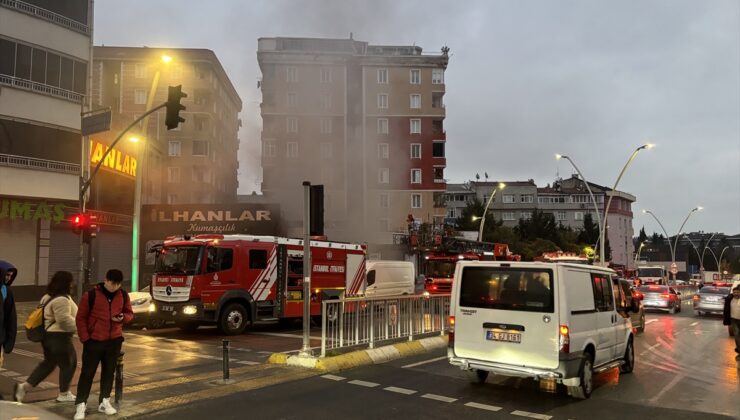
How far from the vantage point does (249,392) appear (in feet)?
20.1

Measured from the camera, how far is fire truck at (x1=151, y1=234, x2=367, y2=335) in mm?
11320

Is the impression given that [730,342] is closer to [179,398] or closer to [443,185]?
[179,398]

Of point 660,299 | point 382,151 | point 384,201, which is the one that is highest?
point 382,151

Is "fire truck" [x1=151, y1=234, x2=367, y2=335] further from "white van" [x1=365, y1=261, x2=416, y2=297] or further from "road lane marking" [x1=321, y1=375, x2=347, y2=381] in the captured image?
Answer: "road lane marking" [x1=321, y1=375, x2=347, y2=381]

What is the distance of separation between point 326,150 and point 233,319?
1031cm

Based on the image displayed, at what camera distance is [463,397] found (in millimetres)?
6027

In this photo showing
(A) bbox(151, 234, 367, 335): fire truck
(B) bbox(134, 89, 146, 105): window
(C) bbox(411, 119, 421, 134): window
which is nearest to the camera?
(A) bbox(151, 234, 367, 335): fire truck

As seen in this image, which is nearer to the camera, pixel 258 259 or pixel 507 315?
pixel 507 315

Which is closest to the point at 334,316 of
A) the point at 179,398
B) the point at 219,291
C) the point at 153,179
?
the point at 179,398

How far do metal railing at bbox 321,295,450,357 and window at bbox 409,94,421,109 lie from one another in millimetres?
35118

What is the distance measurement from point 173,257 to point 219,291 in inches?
52.1

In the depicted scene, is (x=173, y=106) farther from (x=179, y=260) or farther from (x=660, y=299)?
(x=660, y=299)

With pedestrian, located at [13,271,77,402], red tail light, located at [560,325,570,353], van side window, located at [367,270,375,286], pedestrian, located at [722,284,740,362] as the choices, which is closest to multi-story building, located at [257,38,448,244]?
van side window, located at [367,270,375,286]

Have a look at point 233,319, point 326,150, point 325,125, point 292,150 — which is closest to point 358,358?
point 233,319
